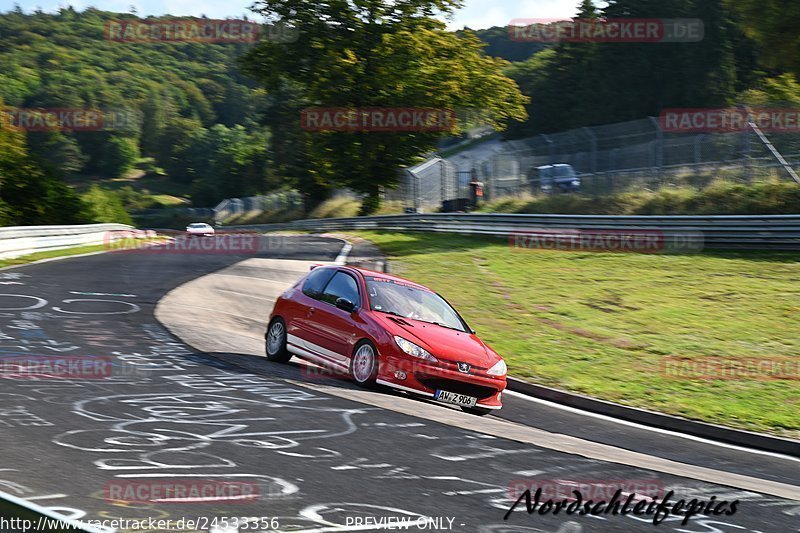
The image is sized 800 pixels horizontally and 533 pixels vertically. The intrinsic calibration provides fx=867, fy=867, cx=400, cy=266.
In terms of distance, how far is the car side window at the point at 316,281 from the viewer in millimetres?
12234

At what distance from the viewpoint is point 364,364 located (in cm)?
1053

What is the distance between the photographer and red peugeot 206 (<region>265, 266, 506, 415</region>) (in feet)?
33.6

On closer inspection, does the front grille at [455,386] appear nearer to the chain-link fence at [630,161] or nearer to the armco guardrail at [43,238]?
the chain-link fence at [630,161]

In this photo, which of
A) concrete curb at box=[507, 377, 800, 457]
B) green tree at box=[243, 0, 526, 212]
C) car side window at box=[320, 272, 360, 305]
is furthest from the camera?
green tree at box=[243, 0, 526, 212]

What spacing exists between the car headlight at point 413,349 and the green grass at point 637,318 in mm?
2681

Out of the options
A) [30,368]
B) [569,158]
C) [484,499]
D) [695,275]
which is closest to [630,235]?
[695,275]

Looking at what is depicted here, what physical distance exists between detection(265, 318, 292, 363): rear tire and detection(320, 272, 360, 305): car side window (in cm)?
88

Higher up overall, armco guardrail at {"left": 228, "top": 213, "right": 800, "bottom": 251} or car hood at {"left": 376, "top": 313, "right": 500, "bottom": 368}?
armco guardrail at {"left": 228, "top": 213, "right": 800, "bottom": 251}

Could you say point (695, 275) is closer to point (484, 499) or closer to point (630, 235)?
point (630, 235)

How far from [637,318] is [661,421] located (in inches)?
264

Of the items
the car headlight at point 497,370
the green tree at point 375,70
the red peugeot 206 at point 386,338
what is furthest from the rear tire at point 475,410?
the green tree at point 375,70

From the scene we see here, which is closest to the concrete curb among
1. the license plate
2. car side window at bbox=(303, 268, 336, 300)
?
the license plate

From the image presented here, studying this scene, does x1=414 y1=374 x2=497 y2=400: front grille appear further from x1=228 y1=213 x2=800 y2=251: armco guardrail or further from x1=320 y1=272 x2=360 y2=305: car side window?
x1=228 y1=213 x2=800 y2=251: armco guardrail

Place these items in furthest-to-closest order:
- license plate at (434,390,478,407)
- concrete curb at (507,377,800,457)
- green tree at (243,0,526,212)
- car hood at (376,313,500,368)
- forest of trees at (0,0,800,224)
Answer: green tree at (243,0,526,212), forest of trees at (0,0,800,224), car hood at (376,313,500,368), license plate at (434,390,478,407), concrete curb at (507,377,800,457)
